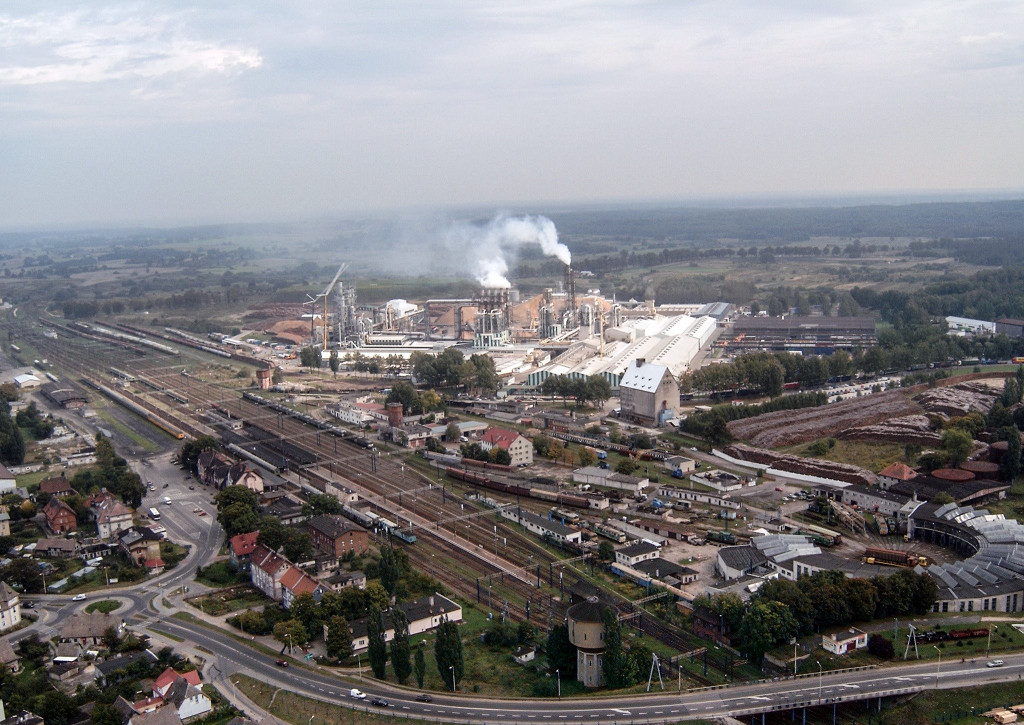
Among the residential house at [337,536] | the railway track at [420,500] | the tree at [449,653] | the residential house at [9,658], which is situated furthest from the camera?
the residential house at [337,536]

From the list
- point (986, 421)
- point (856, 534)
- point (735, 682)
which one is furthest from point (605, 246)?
point (735, 682)

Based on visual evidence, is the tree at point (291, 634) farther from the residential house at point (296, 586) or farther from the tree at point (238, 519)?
the tree at point (238, 519)

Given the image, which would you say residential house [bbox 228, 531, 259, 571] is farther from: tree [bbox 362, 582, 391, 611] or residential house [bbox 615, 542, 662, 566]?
residential house [bbox 615, 542, 662, 566]

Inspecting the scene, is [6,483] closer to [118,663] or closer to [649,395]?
[118,663]

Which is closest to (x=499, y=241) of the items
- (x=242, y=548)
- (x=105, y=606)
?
(x=242, y=548)

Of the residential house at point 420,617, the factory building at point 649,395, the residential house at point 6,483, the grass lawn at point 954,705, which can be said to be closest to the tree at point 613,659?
the residential house at point 420,617

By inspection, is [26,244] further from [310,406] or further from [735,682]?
[735,682]
